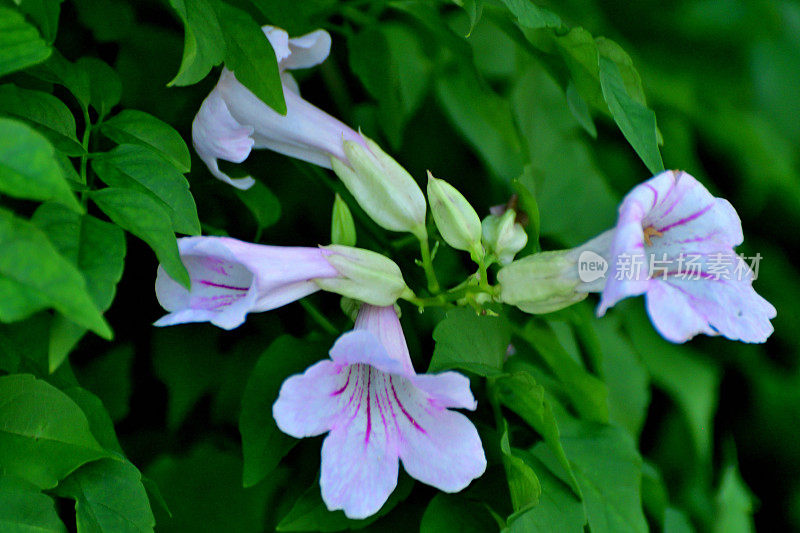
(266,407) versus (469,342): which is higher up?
(469,342)

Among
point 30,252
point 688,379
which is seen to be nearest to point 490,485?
point 30,252

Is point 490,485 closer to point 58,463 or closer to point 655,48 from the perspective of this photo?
point 58,463

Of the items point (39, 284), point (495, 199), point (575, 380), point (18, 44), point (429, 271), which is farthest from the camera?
point (495, 199)

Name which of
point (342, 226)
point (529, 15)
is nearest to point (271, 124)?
point (342, 226)

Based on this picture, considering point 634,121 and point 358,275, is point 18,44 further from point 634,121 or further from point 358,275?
point 634,121

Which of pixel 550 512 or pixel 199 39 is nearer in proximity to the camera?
pixel 199 39

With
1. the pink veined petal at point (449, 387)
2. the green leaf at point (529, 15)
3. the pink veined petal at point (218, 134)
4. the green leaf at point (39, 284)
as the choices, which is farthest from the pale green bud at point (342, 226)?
the green leaf at point (39, 284)

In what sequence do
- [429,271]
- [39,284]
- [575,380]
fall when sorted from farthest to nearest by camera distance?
[575,380], [429,271], [39,284]

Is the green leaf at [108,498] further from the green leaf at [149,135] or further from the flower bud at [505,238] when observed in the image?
the flower bud at [505,238]
